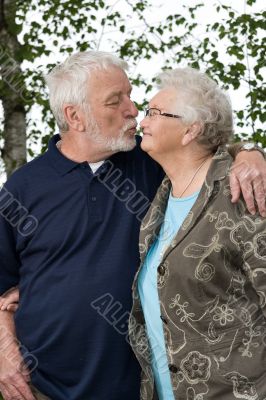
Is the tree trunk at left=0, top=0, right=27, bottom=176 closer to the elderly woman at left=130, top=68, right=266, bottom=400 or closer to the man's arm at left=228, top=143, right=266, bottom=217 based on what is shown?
the elderly woman at left=130, top=68, right=266, bottom=400

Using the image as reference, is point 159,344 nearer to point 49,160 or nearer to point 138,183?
point 138,183

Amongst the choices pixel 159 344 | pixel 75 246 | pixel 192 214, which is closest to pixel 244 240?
pixel 192 214

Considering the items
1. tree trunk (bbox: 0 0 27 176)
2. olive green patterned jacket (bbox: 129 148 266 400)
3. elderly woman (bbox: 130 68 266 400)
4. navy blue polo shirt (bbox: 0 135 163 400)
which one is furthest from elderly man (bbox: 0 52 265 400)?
tree trunk (bbox: 0 0 27 176)

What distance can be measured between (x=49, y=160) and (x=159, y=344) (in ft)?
3.47

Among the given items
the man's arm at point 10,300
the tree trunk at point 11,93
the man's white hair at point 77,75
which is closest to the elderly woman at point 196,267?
the man's white hair at point 77,75

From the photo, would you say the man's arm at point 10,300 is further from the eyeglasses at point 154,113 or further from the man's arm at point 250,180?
the man's arm at point 250,180

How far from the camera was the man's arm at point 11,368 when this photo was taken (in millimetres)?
3391

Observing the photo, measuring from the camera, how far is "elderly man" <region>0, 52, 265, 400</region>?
128 inches

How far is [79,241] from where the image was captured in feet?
10.9

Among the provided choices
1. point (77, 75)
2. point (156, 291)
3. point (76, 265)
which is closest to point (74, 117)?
point (77, 75)

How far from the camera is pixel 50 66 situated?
850 cm

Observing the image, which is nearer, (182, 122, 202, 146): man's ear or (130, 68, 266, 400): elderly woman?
(130, 68, 266, 400): elderly woman

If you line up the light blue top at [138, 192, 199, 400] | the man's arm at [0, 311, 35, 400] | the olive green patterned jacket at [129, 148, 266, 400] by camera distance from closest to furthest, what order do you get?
the olive green patterned jacket at [129, 148, 266, 400], the light blue top at [138, 192, 199, 400], the man's arm at [0, 311, 35, 400]

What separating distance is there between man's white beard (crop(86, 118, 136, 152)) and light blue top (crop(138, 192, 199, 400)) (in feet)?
1.61
